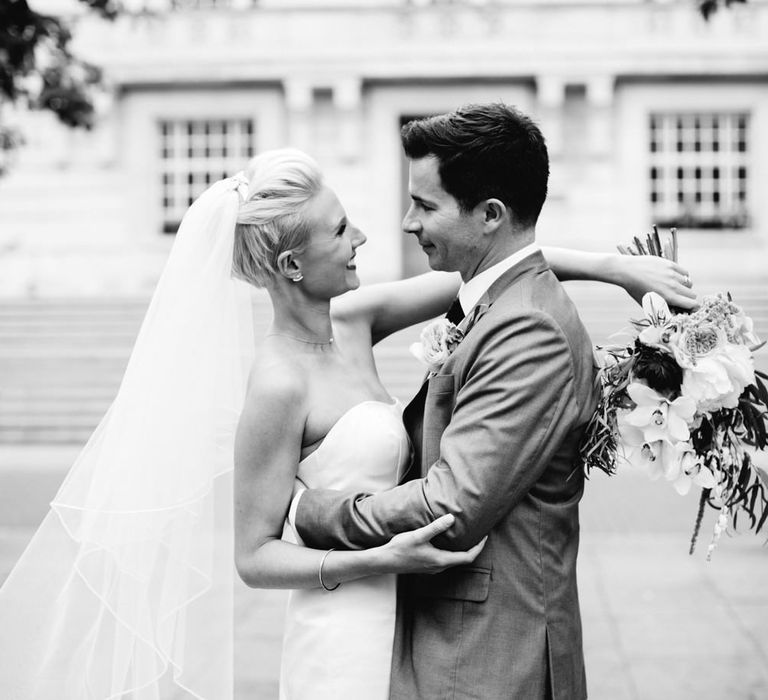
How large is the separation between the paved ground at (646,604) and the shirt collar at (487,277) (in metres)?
3.04

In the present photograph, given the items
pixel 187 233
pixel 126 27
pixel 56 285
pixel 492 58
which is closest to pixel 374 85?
pixel 492 58

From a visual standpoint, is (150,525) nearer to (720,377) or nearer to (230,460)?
(230,460)

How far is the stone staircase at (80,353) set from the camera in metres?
11.7

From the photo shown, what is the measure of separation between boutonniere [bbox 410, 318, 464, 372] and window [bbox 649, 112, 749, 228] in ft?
66.0

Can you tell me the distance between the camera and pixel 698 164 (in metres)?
21.7

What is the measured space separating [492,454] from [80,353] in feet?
42.1

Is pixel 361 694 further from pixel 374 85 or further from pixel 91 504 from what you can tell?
pixel 374 85

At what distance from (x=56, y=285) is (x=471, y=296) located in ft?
68.1

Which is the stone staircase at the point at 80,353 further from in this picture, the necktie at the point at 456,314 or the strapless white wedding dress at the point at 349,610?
the strapless white wedding dress at the point at 349,610

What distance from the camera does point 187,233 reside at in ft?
9.35

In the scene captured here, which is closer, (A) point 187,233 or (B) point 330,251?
(B) point 330,251

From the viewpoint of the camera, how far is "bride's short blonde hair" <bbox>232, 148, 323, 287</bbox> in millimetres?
2627

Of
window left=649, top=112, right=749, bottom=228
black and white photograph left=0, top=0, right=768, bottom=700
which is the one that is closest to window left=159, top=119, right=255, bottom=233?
window left=649, top=112, right=749, bottom=228

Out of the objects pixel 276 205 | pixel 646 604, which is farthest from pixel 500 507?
pixel 646 604
